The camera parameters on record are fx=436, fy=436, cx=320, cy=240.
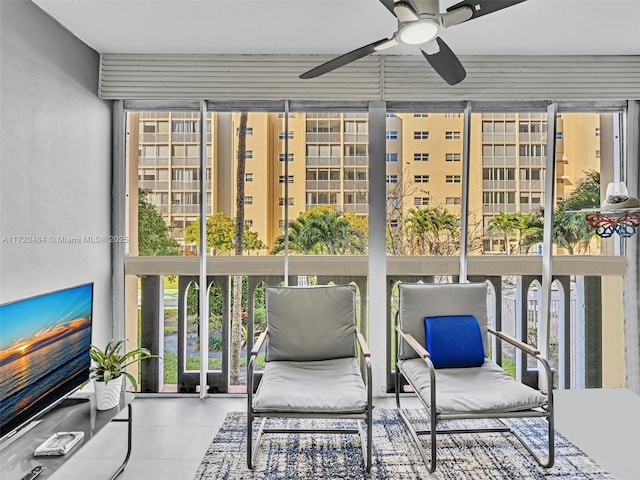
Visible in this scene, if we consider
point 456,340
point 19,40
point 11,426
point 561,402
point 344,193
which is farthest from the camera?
point 344,193

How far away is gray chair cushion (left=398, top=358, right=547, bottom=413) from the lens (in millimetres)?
2367

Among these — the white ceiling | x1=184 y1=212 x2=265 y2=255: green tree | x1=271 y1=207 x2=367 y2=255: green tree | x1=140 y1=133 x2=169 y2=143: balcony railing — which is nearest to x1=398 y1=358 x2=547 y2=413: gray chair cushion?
x1=271 y1=207 x2=367 y2=255: green tree

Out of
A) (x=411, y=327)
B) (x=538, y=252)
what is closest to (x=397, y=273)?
(x=411, y=327)

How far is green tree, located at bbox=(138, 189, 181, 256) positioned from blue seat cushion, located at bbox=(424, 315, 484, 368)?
2.11m

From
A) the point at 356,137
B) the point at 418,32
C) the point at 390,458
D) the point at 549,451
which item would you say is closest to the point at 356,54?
the point at 418,32

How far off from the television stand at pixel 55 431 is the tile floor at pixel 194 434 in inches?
6.3

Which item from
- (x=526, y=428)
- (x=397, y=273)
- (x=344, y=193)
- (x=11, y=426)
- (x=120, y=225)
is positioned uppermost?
(x=344, y=193)

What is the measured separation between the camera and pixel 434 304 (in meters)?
3.06

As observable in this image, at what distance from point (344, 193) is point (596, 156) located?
2108 millimetres

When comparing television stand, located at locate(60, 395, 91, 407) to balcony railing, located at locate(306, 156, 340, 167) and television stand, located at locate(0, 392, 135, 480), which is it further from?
balcony railing, located at locate(306, 156, 340, 167)

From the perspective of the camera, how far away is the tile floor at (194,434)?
2479 millimetres

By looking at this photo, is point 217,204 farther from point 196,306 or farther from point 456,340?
point 456,340

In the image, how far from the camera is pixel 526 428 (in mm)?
2932

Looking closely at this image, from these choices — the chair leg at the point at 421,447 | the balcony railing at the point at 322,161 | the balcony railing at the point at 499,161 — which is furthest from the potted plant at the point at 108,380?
the balcony railing at the point at 499,161
